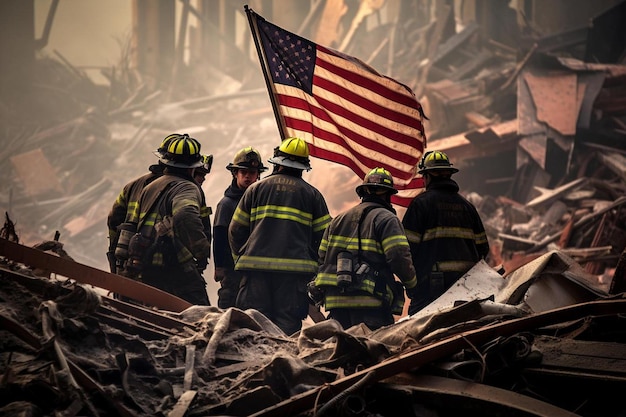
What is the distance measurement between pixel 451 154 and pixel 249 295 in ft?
33.8

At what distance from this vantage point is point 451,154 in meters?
15.7

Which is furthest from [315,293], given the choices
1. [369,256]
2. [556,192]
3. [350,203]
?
[350,203]

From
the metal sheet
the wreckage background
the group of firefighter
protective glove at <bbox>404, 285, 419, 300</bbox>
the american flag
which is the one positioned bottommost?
protective glove at <bbox>404, 285, 419, 300</bbox>

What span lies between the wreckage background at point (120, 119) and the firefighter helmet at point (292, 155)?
916cm

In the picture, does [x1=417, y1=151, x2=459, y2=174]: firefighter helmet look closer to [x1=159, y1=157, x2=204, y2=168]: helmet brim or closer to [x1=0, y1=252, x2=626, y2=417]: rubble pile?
[x1=159, y1=157, x2=204, y2=168]: helmet brim

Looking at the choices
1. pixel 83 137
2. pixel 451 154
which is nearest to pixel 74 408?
pixel 451 154

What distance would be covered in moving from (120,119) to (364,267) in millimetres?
23754

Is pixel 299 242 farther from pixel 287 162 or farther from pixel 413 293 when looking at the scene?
pixel 413 293

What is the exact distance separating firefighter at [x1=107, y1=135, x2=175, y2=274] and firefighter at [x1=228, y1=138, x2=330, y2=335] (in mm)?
955

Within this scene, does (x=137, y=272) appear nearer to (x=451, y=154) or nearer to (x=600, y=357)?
(x=600, y=357)

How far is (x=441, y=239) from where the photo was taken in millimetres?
6379

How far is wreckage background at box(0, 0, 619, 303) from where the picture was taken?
20156 millimetres

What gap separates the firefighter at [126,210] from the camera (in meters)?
6.59

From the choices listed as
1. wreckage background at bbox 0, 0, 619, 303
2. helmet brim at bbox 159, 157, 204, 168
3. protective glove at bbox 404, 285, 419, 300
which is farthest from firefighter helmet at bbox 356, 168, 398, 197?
wreckage background at bbox 0, 0, 619, 303
